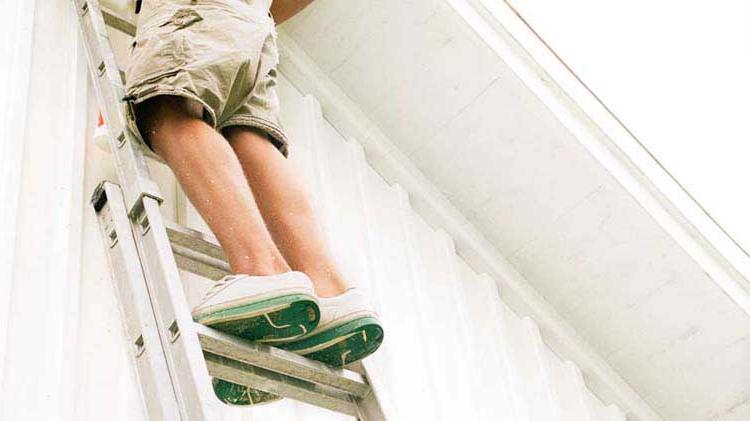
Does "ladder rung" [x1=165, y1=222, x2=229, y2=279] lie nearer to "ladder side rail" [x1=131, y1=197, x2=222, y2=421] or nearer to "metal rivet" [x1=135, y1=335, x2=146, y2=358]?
"ladder side rail" [x1=131, y1=197, x2=222, y2=421]

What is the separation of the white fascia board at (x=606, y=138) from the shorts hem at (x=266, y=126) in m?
1.24

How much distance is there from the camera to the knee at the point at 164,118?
2277mm

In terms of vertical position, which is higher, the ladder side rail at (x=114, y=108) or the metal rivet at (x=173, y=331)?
the ladder side rail at (x=114, y=108)

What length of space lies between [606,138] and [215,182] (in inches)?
74.1

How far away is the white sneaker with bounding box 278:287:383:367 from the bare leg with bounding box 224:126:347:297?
10cm

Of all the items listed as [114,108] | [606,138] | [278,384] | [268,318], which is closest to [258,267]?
[268,318]

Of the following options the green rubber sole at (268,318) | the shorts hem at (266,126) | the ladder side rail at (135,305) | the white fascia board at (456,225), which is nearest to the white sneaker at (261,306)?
the green rubber sole at (268,318)

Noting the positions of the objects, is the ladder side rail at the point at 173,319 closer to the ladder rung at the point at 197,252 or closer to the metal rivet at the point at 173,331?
the metal rivet at the point at 173,331

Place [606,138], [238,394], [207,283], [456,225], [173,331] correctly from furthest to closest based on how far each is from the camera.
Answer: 1. [456,225]
2. [606,138]
3. [207,283]
4. [238,394]
5. [173,331]

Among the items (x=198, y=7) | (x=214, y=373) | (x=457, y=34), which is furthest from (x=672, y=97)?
(x=214, y=373)

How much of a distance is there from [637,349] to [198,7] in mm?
2387

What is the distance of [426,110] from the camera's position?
12.8ft

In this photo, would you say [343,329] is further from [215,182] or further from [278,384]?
[215,182]

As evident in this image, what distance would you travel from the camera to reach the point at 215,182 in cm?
216
